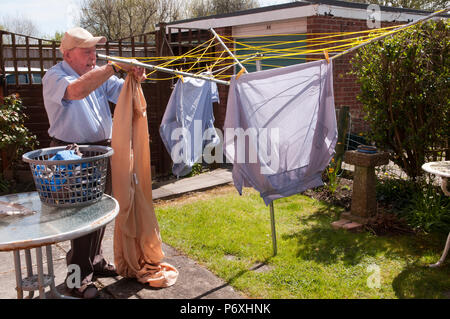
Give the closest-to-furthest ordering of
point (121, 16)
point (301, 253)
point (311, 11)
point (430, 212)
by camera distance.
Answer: point (301, 253)
point (430, 212)
point (311, 11)
point (121, 16)

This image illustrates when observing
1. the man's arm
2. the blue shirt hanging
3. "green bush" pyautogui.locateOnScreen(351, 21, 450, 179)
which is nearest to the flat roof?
"green bush" pyautogui.locateOnScreen(351, 21, 450, 179)

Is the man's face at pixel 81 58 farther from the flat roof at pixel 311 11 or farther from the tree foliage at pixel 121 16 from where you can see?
the tree foliage at pixel 121 16

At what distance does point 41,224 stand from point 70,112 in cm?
119

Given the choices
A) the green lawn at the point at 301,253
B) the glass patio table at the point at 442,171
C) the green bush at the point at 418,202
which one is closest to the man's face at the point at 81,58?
the green lawn at the point at 301,253

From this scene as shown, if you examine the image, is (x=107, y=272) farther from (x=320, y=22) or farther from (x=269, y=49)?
(x=320, y=22)

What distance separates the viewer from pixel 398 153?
543 centimetres

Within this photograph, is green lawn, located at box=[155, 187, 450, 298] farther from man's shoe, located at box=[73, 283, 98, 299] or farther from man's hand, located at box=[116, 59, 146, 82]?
man's hand, located at box=[116, 59, 146, 82]

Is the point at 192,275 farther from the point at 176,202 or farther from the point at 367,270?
the point at 176,202

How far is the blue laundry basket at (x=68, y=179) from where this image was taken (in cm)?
237

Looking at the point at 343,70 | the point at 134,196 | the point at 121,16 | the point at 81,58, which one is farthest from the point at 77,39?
the point at 121,16

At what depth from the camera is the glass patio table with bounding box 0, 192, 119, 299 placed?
2016 millimetres

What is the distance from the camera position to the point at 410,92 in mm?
5141
